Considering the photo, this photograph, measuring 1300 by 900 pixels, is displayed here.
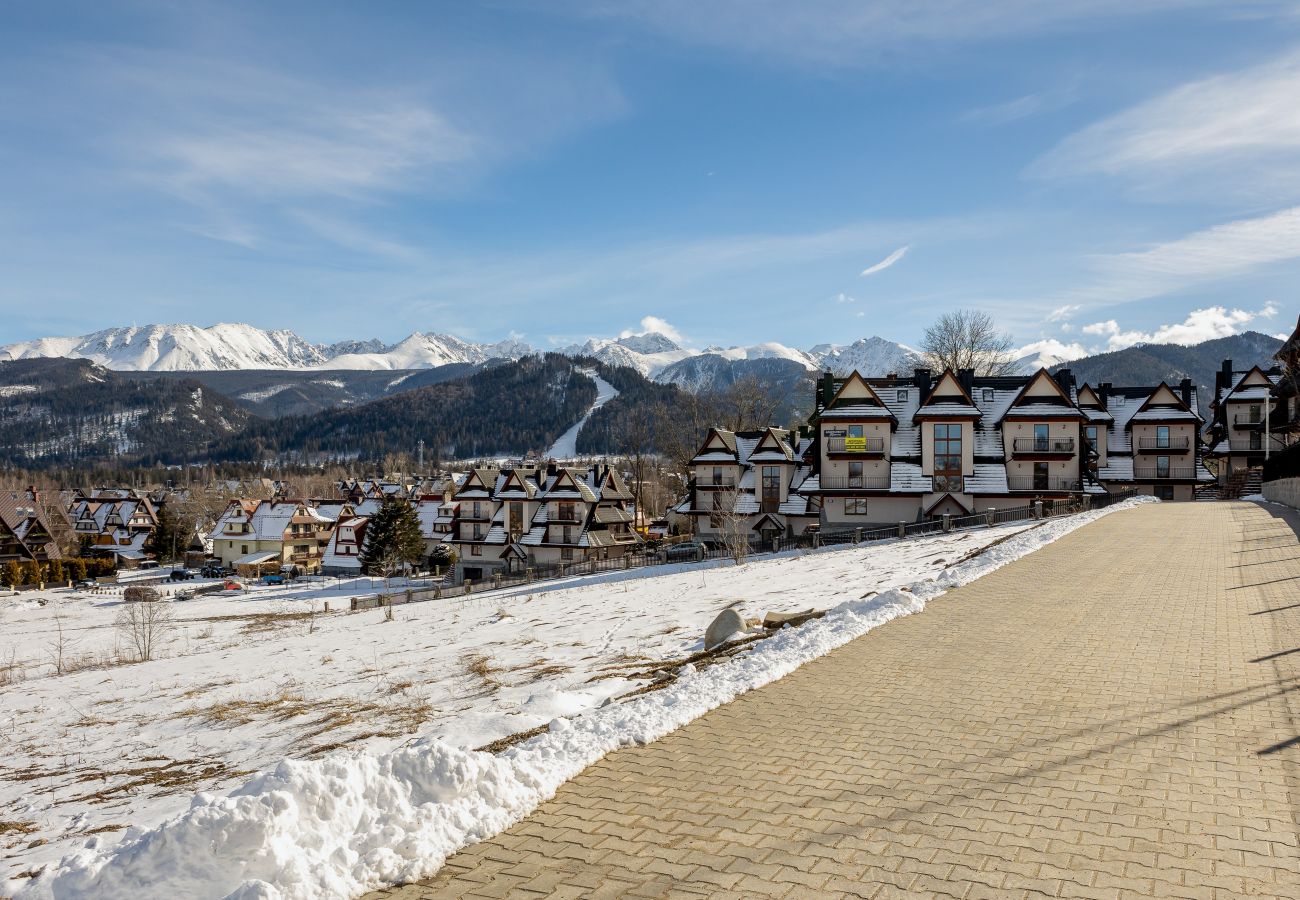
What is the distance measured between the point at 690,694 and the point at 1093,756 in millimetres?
4223

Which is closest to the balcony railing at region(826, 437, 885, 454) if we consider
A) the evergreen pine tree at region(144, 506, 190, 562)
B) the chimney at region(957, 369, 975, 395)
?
the chimney at region(957, 369, 975, 395)

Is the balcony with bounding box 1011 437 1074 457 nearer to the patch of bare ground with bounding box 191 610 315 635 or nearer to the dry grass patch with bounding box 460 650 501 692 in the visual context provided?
the dry grass patch with bounding box 460 650 501 692

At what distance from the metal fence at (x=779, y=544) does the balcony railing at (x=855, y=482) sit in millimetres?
2966

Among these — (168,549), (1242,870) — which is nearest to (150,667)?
(1242,870)

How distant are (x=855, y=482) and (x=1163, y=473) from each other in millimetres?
22653

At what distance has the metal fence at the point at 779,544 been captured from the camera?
34.4 meters

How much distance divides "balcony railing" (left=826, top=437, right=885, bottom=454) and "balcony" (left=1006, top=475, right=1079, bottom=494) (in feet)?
22.4

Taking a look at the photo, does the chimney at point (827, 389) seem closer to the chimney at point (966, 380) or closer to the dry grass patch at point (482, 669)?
the chimney at point (966, 380)

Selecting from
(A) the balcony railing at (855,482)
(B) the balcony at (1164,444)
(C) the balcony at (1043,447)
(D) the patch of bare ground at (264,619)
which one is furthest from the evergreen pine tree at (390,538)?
(B) the balcony at (1164,444)

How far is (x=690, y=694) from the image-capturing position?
9352 millimetres

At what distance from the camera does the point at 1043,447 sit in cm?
4116

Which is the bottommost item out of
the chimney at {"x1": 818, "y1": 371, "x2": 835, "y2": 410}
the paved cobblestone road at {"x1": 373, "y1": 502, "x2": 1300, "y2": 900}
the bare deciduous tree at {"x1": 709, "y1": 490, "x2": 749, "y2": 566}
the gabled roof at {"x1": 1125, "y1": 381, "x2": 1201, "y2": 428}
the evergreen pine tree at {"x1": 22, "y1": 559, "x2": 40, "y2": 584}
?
the evergreen pine tree at {"x1": 22, "y1": 559, "x2": 40, "y2": 584}

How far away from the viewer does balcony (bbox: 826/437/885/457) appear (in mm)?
41406

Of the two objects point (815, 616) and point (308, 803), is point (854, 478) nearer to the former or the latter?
point (815, 616)
